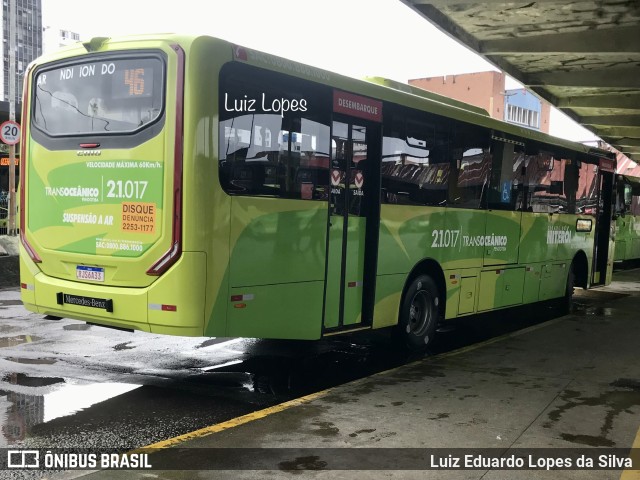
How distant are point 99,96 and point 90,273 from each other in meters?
1.70

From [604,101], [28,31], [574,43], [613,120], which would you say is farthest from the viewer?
[28,31]

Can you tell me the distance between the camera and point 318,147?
7215 mm

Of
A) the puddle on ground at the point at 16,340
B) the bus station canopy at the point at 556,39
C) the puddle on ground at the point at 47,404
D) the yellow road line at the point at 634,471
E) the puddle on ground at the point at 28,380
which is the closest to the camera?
the yellow road line at the point at 634,471

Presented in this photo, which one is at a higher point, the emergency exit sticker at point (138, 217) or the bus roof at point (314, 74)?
the bus roof at point (314, 74)

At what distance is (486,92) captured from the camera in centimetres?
6919

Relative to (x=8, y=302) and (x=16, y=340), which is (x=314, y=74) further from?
(x=8, y=302)

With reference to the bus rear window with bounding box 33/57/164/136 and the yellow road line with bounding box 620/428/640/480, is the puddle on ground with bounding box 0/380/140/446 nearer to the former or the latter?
the bus rear window with bounding box 33/57/164/136

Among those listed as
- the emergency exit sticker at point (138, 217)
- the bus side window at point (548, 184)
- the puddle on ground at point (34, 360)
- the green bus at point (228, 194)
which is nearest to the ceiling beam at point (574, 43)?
the bus side window at point (548, 184)

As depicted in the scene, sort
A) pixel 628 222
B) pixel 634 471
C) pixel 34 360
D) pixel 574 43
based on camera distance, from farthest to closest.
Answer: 1. pixel 628 222
2. pixel 574 43
3. pixel 34 360
4. pixel 634 471

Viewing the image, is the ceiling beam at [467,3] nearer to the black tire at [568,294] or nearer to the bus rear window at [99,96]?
the black tire at [568,294]

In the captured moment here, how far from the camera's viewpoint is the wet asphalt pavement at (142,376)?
5.52 metres

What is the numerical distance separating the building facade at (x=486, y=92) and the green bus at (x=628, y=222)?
137 feet

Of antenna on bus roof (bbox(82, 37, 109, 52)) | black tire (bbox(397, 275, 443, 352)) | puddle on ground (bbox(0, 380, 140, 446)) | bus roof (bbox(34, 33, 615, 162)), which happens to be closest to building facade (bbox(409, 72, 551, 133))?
bus roof (bbox(34, 33, 615, 162))

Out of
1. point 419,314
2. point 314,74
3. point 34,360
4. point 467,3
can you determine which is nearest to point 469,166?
point 419,314
